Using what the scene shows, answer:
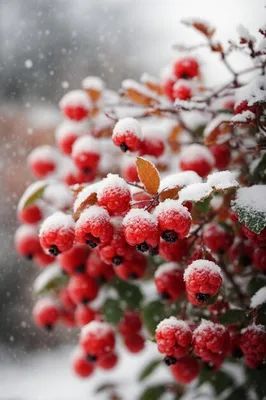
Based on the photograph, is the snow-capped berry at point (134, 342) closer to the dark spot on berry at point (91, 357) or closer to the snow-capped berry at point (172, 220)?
the dark spot on berry at point (91, 357)

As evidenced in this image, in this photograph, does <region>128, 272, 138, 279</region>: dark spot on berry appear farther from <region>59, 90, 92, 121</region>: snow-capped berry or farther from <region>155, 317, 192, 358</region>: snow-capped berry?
<region>59, 90, 92, 121</region>: snow-capped berry

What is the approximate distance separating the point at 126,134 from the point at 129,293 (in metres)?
0.40

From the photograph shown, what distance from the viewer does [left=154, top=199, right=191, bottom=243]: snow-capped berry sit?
1.93ft

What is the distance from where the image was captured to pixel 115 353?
101cm

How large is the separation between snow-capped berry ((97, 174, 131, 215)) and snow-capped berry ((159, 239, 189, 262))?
12 cm

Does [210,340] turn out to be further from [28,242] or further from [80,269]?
[28,242]

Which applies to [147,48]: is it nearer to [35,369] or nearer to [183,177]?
[35,369]

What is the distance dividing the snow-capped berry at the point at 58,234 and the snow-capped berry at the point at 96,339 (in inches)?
9.4

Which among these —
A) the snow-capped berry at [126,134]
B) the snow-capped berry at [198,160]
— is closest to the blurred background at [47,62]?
the snow-capped berry at [198,160]

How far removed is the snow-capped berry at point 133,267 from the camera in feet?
2.74

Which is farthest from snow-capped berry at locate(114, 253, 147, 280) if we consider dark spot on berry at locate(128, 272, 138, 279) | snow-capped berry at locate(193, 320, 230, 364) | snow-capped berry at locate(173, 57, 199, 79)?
snow-capped berry at locate(173, 57, 199, 79)

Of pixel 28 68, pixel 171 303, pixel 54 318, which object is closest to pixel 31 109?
pixel 28 68

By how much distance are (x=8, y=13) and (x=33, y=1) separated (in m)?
0.18

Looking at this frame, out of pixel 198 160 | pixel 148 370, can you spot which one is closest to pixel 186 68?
pixel 198 160
